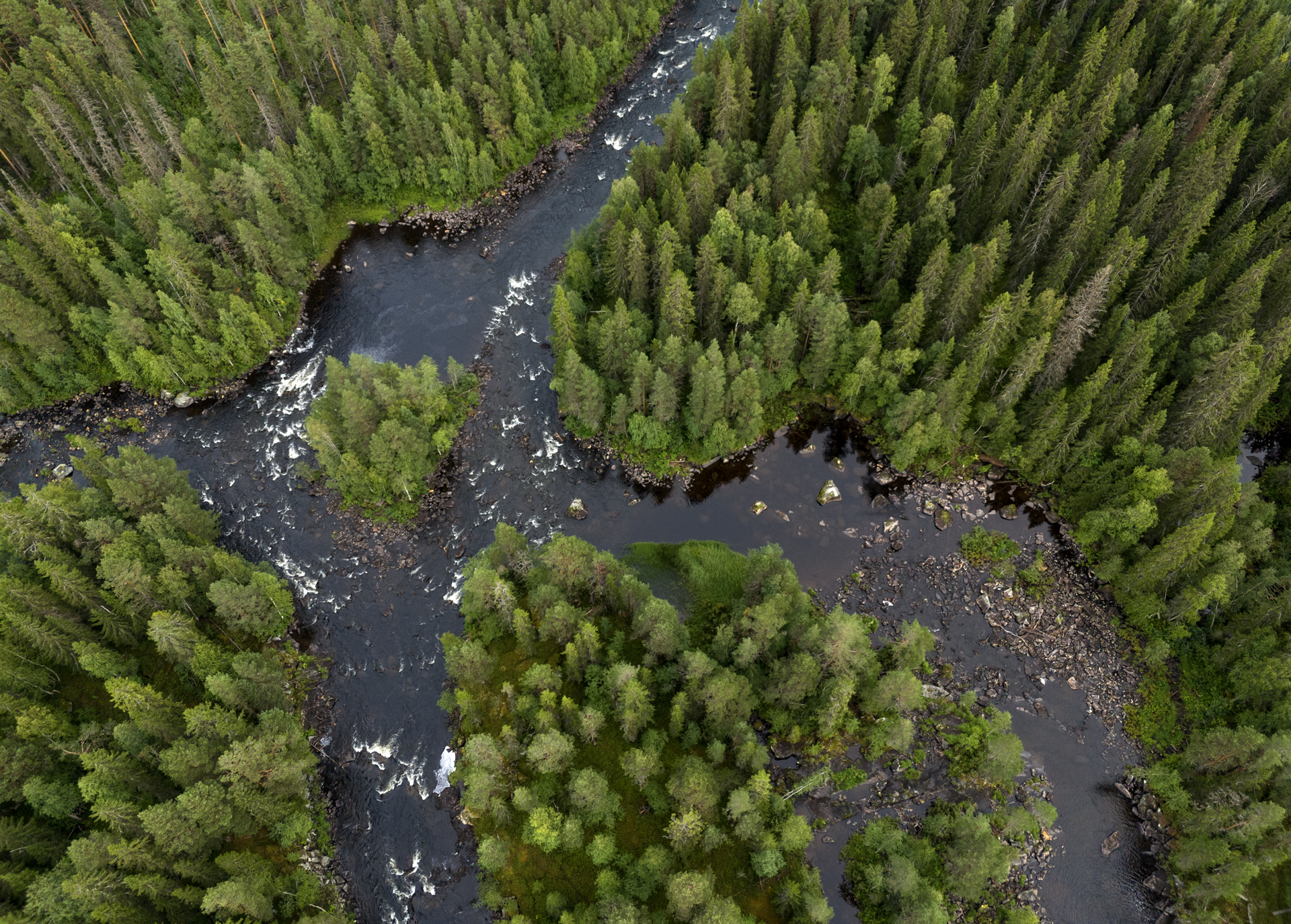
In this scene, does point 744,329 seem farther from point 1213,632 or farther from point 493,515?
point 1213,632

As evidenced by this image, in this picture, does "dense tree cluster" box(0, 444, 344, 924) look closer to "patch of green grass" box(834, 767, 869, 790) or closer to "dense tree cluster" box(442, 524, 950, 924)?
"dense tree cluster" box(442, 524, 950, 924)

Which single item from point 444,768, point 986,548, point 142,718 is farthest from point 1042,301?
point 142,718

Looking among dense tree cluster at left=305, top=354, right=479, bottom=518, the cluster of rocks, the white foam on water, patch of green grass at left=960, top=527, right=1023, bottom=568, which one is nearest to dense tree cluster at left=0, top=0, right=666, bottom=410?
dense tree cluster at left=305, top=354, right=479, bottom=518

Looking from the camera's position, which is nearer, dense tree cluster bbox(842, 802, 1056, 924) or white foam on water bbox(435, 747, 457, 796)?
dense tree cluster bbox(842, 802, 1056, 924)

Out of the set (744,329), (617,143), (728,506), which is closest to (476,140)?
(617,143)

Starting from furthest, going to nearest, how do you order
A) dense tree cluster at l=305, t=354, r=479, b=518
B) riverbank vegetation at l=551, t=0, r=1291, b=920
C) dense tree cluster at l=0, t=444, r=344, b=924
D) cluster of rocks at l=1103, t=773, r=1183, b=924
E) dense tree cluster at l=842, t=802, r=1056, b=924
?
dense tree cluster at l=305, t=354, r=479, b=518 < riverbank vegetation at l=551, t=0, r=1291, b=920 < cluster of rocks at l=1103, t=773, r=1183, b=924 < dense tree cluster at l=842, t=802, r=1056, b=924 < dense tree cluster at l=0, t=444, r=344, b=924

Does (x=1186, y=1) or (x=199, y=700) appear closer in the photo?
(x=199, y=700)
